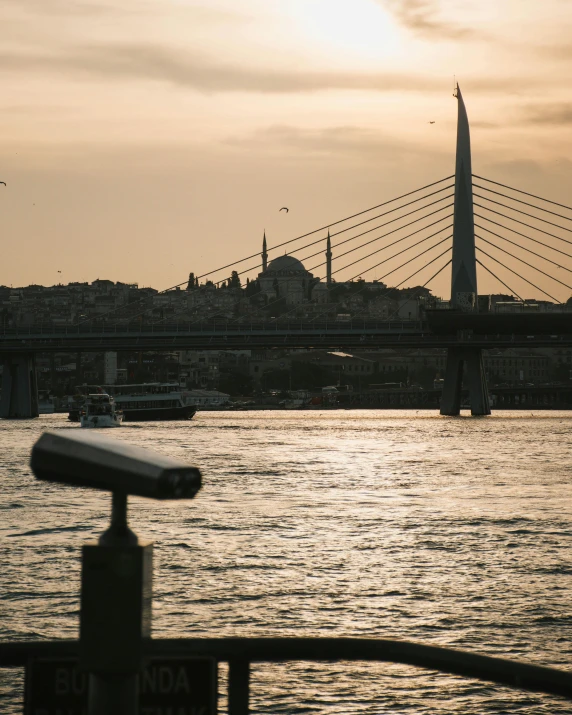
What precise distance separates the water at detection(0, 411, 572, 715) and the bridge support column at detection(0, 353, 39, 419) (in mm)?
44544

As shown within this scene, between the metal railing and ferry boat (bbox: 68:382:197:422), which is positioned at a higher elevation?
the metal railing

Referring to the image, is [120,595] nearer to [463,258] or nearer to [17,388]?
[463,258]

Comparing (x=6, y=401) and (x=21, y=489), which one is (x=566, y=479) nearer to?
(x=21, y=489)

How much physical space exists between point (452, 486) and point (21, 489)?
31.7 feet

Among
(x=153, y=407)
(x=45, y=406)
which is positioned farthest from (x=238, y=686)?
(x=45, y=406)

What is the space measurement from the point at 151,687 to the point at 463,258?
63.4 meters

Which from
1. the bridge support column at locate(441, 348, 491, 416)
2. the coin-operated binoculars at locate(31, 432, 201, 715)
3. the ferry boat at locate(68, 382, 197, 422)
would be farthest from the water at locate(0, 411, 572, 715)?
the ferry boat at locate(68, 382, 197, 422)

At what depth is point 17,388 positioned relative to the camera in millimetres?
77625

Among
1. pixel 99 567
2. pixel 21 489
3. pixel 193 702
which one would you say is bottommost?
pixel 21 489

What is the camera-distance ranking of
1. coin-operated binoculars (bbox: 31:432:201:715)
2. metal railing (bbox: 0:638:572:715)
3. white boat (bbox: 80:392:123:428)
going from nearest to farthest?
1. coin-operated binoculars (bbox: 31:432:201:715)
2. metal railing (bbox: 0:638:572:715)
3. white boat (bbox: 80:392:123:428)

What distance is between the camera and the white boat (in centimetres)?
6575

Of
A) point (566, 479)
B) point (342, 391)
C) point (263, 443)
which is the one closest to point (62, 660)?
point (566, 479)

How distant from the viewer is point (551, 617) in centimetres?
1238

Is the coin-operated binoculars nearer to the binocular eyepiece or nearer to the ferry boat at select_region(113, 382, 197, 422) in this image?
the binocular eyepiece
